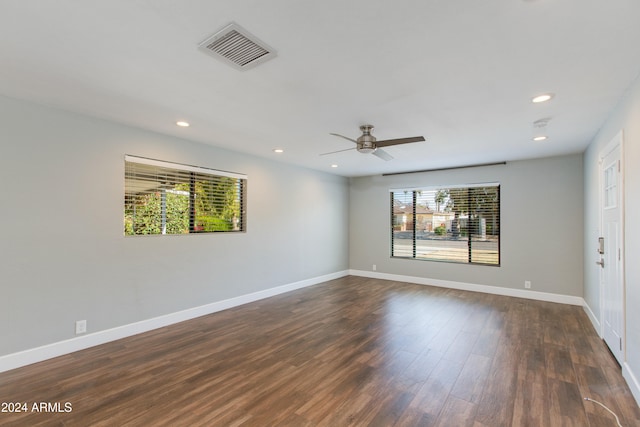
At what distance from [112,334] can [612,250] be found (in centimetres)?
562

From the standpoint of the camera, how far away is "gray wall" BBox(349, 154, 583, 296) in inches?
200

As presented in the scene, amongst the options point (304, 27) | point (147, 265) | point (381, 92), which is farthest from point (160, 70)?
point (147, 265)

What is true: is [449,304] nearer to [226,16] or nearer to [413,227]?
[413,227]

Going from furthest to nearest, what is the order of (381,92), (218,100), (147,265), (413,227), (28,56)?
(413,227) < (147,265) < (218,100) < (381,92) < (28,56)

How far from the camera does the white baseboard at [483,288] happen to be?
16.8 ft

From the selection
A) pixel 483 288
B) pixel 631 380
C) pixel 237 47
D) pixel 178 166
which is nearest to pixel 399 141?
pixel 237 47

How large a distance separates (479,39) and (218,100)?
2216 millimetres

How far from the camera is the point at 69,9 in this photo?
1.63m

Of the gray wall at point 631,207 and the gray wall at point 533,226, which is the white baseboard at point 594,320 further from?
the gray wall at point 631,207

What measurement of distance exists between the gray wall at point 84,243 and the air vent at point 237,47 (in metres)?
2.34

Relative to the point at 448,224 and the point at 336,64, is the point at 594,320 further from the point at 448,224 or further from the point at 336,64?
the point at 336,64

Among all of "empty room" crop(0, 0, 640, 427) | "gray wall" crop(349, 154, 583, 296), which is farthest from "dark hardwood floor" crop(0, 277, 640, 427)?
"gray wall" crop(349, 154, 583, 296)

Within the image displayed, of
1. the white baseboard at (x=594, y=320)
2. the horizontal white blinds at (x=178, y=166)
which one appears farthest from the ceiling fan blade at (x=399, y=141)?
the white baseboard at (x=594, y=320)

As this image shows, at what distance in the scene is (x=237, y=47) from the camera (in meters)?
1.97
